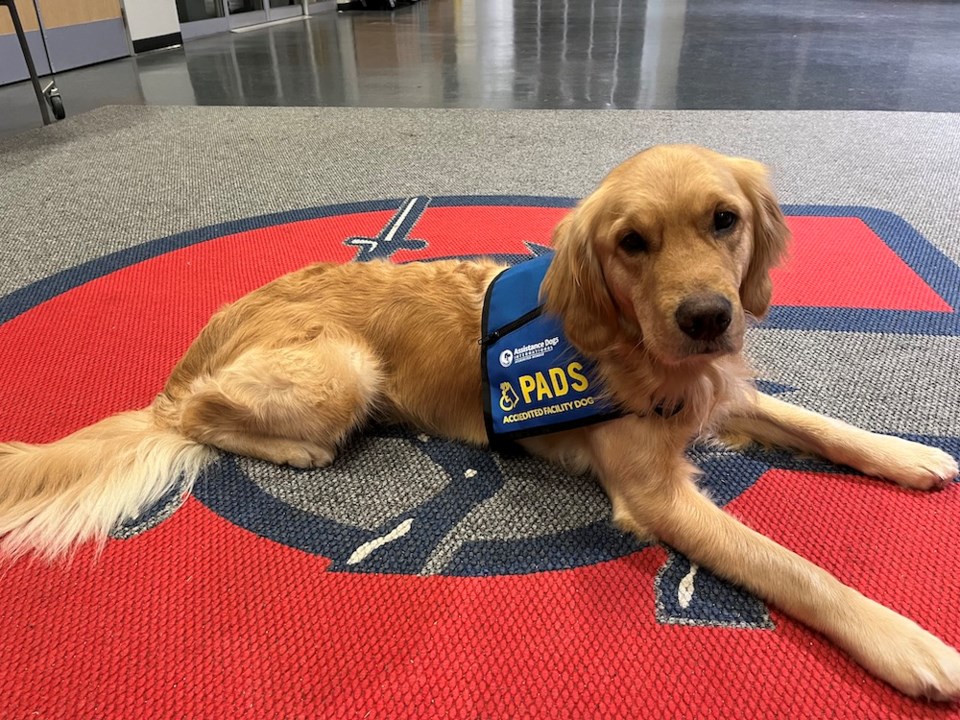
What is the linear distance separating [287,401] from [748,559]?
112cm

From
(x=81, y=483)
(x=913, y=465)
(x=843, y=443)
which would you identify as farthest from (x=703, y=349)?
(x=81, y=483)

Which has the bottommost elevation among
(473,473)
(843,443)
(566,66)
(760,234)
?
(473,473)

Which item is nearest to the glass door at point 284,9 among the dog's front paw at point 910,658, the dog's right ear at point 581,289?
the dog's right ear at point 581,289

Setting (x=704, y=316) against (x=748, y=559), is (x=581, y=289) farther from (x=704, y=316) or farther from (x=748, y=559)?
(x=748, y=559)

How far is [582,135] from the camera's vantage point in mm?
4547

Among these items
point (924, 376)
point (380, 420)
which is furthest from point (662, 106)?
point (380, 420)

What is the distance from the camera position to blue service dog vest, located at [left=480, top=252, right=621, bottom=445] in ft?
5.05

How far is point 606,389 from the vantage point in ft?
4.95

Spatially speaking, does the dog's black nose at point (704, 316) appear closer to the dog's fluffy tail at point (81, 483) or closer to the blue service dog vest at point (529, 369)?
the blue service dog vest at point (529, 369)

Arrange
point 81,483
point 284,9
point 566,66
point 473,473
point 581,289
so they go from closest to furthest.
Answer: point 581,289, point 81,483, point 473,473, point 566,66, point 284,9

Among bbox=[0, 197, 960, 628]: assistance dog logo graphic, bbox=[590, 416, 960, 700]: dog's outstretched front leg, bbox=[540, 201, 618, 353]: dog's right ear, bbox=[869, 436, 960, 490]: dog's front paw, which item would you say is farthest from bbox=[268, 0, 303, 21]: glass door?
bbox=[869, 436, 960, 490]: dog's front paw

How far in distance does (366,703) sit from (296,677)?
0.15 meters

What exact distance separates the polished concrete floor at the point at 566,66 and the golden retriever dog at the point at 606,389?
4.29 meters

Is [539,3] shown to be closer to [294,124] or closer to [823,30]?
[823,30]
